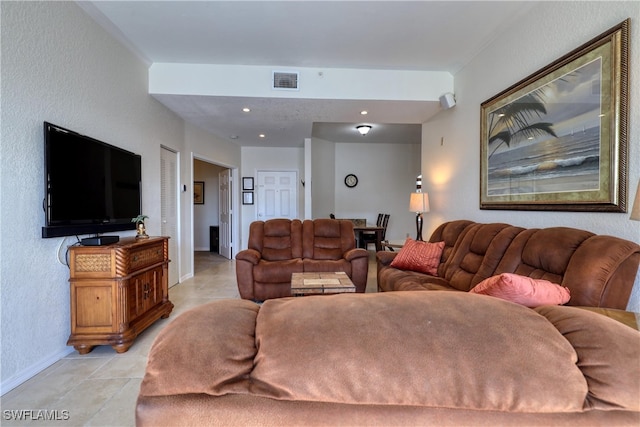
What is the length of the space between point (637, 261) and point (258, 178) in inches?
235

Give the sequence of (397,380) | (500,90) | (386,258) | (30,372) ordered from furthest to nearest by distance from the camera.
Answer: (386,258) < (500,90) < (30,372) < (397,380)

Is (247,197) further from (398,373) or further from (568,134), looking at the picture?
(398,373)

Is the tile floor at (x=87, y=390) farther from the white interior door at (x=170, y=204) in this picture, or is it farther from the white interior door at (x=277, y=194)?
the white interior door at (x=277, y=194)

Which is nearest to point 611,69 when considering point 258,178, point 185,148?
point 185,148

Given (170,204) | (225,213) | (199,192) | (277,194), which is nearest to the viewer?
(170,204)

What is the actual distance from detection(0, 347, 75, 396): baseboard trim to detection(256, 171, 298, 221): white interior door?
4.49 m

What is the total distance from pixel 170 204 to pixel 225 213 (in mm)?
2435

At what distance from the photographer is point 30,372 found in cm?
188

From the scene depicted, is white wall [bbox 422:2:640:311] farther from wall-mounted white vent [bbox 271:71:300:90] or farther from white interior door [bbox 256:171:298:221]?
white interior door [bbox 256:171:298:221]

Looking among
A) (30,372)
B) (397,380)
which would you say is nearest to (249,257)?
(30,372)

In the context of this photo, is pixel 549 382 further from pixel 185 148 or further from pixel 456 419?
pixel 185 148

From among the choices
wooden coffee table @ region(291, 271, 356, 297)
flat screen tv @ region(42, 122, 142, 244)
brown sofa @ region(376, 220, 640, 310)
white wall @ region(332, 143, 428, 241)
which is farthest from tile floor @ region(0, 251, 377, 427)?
white wall @ region(332, 143, 428, 241)

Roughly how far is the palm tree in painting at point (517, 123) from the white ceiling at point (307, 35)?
0.75 meters

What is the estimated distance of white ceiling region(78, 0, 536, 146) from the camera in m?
2.34
